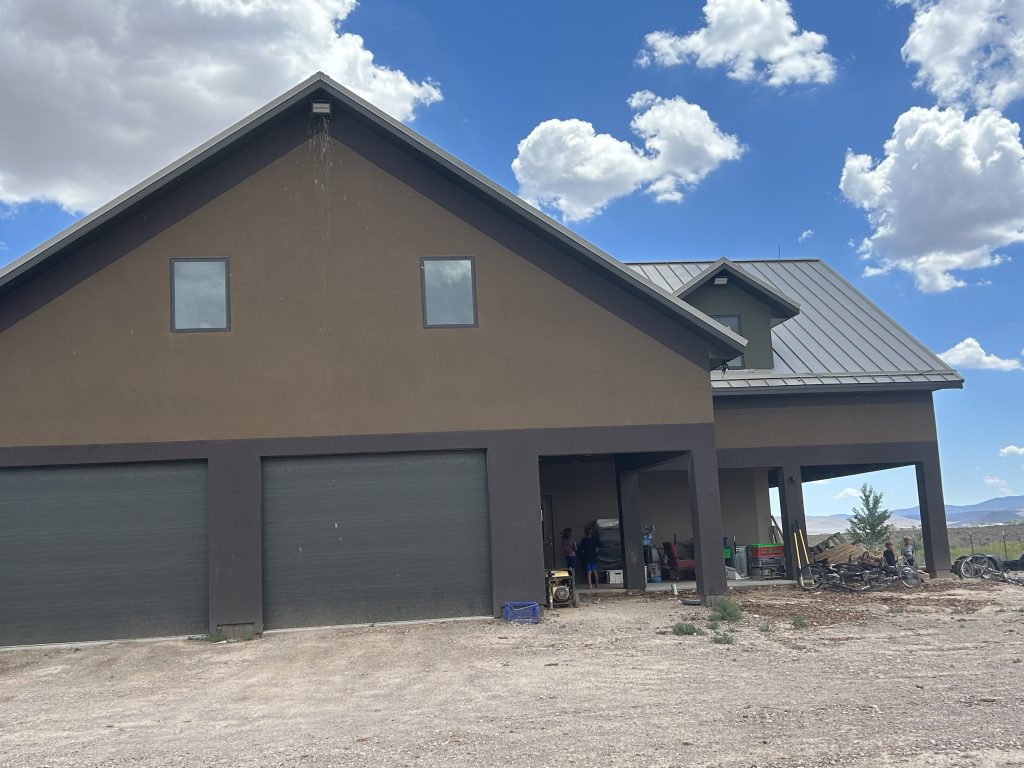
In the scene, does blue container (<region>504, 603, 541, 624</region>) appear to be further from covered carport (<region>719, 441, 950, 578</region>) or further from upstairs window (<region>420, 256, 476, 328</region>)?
covered carport (<region>719, 441, 950, 578</region>)

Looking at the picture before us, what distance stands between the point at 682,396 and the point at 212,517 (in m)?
8.20

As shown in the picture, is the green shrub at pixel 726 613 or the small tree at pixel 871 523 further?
the small tree at pixel 871 523

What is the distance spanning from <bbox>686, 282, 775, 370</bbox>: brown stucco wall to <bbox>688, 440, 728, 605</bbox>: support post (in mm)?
5384

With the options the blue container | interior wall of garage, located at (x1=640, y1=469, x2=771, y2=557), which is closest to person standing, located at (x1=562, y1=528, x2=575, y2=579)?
interior wall of garage, located at (x1=640, y1=469, x2=771, y2=557)

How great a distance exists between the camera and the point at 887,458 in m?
20.0

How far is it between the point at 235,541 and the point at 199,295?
4.10 meters

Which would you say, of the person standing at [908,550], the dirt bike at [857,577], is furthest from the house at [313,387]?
the person standing at [908,550]

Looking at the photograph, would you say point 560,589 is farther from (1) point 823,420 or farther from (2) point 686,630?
(1) point 823,420

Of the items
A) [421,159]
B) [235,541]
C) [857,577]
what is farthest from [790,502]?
[235,541]

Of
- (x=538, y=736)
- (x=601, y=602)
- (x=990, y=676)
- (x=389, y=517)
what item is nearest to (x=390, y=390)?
(x=389, y=517)

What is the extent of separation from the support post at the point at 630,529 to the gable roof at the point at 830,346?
2758 mm

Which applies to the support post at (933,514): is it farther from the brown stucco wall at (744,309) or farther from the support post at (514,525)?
the support post at (514,525)

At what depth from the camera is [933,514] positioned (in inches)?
800

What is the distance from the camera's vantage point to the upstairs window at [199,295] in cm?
1478
